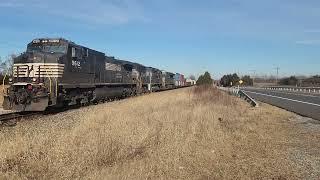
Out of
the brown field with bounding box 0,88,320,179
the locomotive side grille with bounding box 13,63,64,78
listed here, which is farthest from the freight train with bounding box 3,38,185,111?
the brown field with bounding box 0,88,320,179

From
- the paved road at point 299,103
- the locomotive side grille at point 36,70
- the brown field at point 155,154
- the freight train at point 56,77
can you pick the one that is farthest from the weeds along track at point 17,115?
the paved road at point 299,103

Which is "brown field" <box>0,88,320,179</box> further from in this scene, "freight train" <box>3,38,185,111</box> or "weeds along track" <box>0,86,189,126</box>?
"freight train" <box>3,38,185,111</box>

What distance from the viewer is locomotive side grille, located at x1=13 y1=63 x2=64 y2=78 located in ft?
68.5

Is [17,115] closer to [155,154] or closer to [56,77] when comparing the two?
[56,77]

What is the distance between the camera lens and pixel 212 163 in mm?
9359

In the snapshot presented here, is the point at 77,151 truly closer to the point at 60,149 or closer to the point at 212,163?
the point at 60,149

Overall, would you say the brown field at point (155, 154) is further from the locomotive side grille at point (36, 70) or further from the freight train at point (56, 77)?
the locomotive side grille at point (36, 70)

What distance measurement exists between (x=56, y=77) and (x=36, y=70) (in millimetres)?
988

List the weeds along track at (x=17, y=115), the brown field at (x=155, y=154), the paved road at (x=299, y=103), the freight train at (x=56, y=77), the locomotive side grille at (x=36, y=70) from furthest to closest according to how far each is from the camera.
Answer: the paved road at (x=299, y=103), the locomotive side grille at (x=36, y=70), the freight train at (x=56, y=77), the weeds along track at (x=17, y=115), the brown field at (x=155, y=154)

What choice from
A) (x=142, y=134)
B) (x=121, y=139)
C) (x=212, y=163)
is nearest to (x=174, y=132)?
(x=142, y=134)

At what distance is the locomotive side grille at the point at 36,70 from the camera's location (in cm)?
2089

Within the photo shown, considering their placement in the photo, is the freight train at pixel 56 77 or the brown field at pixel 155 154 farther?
the freight train at pixel 56 77

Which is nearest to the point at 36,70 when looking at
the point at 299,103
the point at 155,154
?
the point at 155,154

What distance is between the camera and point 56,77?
2111cm
